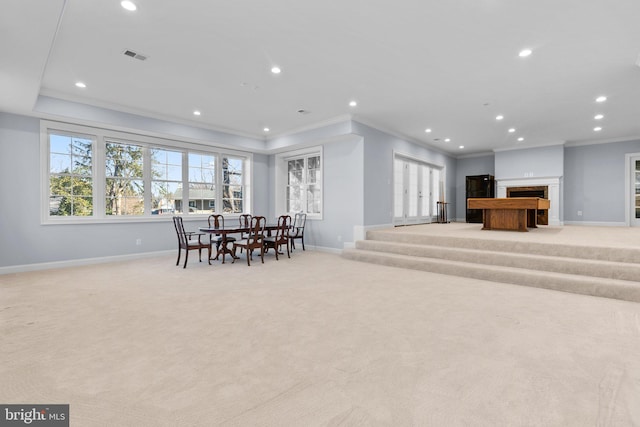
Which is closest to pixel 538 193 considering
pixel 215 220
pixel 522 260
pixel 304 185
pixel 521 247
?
pixel 521 247

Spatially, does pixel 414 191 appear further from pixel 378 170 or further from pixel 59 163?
pixel 59 163

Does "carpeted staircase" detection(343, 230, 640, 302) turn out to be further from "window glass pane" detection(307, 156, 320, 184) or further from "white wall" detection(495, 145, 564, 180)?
"white wall" detection(495, 145, 564, 180)

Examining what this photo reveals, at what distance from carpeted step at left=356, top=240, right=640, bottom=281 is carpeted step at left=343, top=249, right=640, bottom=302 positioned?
0.29 feet

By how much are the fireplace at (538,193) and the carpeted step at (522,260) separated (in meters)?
5.17

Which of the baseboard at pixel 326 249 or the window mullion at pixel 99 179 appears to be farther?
the baseboard at pixel 326 249

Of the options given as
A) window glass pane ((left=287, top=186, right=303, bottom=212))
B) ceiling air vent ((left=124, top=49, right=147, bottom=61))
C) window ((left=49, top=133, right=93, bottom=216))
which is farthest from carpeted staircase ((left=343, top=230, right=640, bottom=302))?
window ((left=49, top=133, right=93, bottom=216))

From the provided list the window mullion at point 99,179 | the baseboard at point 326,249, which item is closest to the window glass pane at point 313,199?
the baseboard at point 326,249

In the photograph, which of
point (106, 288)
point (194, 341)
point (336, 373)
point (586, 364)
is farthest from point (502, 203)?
point (106, 288)

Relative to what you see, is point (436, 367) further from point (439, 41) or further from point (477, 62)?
point (477, 62)

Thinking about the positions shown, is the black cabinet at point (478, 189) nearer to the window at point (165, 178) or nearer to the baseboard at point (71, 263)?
the window at point (165, 178)

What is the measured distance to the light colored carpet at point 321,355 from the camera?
160 centimetres

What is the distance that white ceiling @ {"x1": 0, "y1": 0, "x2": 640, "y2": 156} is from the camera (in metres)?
3.00

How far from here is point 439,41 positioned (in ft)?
11.7

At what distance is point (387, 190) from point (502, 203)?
2523 mm
